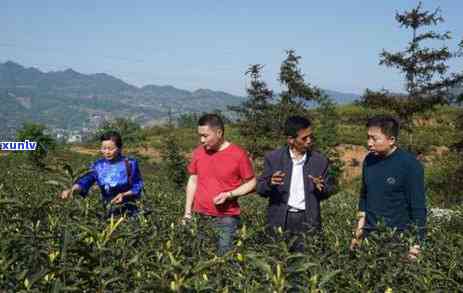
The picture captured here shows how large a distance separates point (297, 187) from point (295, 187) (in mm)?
17

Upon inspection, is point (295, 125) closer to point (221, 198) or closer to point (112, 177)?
point (221, 198)

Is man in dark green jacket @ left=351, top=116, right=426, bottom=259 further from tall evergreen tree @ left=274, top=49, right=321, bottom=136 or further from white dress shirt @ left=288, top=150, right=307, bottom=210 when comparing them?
tall evergreen tree @ left=274, top=49, right=321, bottom=136

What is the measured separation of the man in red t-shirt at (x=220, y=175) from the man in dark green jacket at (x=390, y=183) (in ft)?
3.63

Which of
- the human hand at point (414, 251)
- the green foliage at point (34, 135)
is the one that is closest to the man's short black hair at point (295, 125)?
the human hand at point (414, 251)

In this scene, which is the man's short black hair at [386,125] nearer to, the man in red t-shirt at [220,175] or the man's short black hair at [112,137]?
the man in red t-shirt at [220,175]

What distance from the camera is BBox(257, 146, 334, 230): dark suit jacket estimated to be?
4.94 meters

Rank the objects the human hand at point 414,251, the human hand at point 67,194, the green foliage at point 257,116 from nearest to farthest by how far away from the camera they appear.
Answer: the human hand at point 67,194
the human hand at point 414,251
the green foliage at point 257,116

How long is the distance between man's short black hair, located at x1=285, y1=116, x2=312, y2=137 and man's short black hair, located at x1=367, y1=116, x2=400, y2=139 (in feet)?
1.69

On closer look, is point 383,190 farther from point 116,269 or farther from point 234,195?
point 116,269

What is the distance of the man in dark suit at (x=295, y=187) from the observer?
4922mm

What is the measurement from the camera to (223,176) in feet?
17.6

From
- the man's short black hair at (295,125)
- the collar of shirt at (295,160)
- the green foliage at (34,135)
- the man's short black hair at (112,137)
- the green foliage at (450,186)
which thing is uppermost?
the man's short black hair at (295,125)

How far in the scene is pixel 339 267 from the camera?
122 inches

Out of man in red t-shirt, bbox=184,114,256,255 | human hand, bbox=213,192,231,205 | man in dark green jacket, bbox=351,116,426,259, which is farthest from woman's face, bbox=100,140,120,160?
man in dark green jacket, bbox=351,116,426,259
